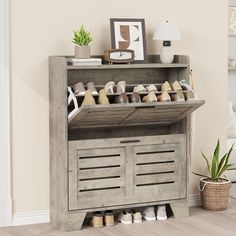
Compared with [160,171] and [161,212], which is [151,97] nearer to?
[160,171]

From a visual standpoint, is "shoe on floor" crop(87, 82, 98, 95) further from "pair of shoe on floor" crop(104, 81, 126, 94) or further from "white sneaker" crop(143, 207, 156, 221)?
"white sneaker" crop(143, 207, 156, 221)

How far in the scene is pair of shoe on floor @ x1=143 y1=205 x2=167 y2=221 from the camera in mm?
4801

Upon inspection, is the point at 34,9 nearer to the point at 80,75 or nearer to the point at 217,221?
the point at 80,75

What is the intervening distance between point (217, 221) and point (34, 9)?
82.4 inches

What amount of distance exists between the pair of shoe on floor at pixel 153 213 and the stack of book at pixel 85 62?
120 cm

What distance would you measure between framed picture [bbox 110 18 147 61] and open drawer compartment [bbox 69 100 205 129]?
49cm

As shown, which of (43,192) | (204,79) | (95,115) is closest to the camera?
Answer: (95,115)

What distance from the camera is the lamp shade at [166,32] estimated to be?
187 inches

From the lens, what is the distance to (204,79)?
5254 millimetres

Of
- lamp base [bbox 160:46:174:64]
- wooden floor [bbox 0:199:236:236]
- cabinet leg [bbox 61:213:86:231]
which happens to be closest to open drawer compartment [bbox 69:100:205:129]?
lamp base [bbox 160:46:174:64]

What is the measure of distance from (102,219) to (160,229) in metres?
0.43

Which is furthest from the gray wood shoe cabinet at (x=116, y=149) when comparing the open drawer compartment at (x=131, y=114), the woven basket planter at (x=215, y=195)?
the woven basket planter at (x=215, y=195)

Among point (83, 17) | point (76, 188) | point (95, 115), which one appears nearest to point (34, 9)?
point (83, 17)

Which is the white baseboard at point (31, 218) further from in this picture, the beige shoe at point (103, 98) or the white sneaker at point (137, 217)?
the beige shoe at point (103, 98)
